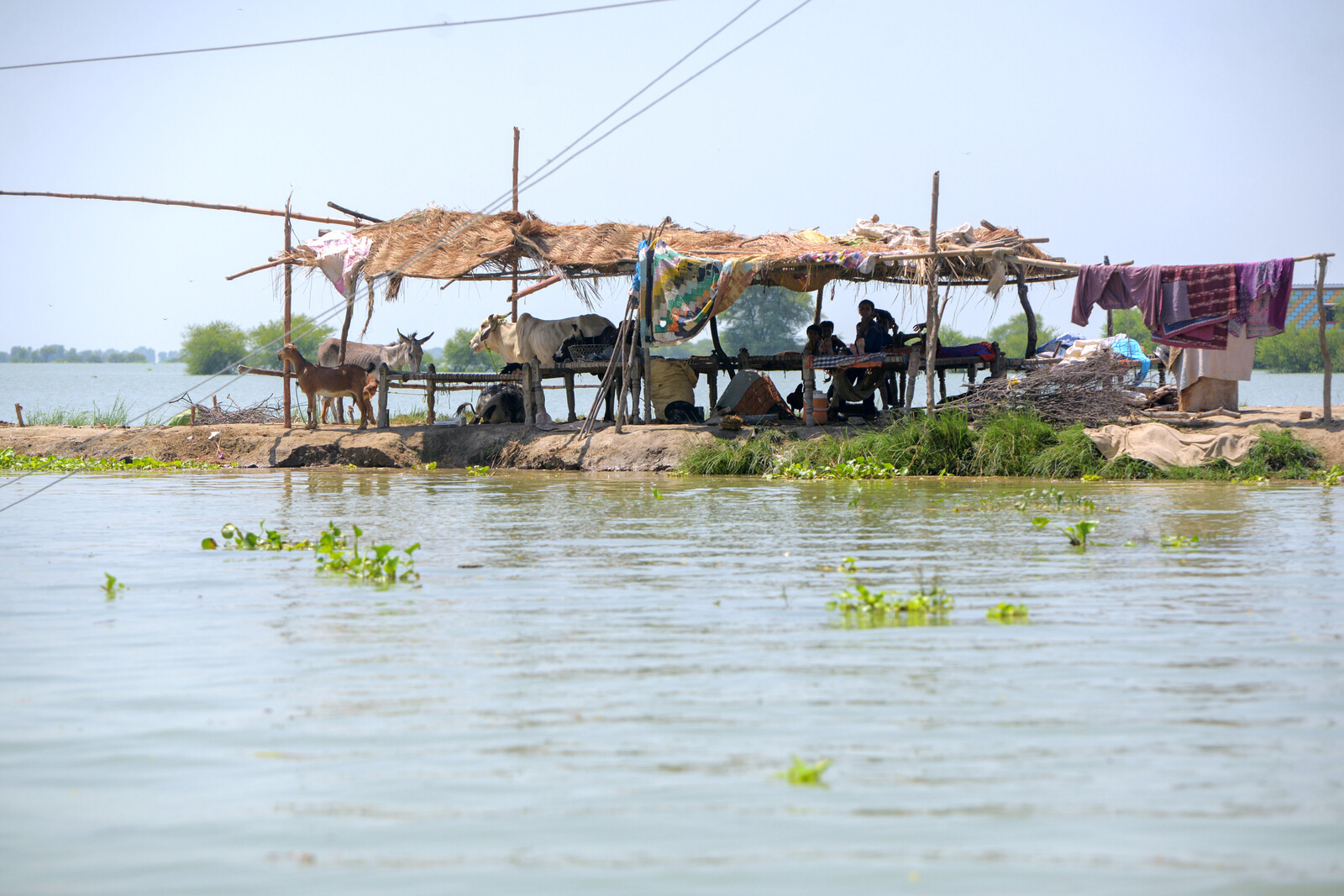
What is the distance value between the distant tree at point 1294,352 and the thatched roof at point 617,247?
61.0 m

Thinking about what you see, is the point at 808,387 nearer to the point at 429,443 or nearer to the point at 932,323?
the point at 932,323

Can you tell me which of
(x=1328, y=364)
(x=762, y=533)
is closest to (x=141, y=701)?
(x=762, y=533)

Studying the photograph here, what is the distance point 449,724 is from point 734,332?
3245 inches

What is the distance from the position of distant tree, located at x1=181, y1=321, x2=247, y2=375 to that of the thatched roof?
67230mm

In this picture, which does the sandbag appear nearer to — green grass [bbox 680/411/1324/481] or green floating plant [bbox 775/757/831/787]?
green grass [bbox 680/411/1324/481]

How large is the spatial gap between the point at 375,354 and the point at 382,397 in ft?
9.88

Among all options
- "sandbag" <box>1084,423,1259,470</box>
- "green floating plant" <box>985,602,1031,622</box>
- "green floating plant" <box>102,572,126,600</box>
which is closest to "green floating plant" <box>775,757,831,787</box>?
"green floating plant" <box>985,602,1031,622</box>

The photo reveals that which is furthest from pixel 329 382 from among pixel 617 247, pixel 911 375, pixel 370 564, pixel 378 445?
pixel 370 564

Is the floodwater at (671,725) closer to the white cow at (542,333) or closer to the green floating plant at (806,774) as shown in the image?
the green floating plant at (806,774)

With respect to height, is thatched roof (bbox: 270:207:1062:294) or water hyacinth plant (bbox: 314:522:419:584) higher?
thatched roof (bbox: 270:207:1062:294)

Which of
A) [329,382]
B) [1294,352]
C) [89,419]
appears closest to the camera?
[329,382]

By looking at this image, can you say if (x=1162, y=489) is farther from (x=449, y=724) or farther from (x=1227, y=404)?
(x=449, y=724)

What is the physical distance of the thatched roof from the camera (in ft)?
53.7

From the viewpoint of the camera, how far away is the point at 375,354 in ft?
71.1
